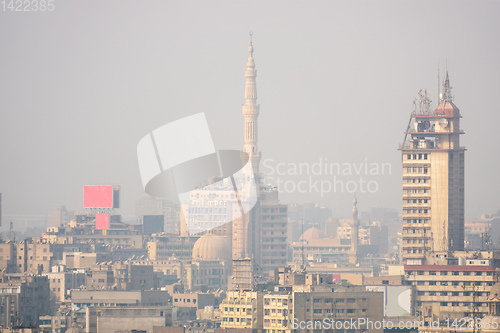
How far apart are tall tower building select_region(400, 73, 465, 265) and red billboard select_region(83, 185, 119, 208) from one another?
6534 centimetres

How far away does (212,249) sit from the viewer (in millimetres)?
188125

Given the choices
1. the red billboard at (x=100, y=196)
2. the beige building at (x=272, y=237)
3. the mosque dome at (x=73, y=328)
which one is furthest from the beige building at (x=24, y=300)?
the beige building at (x=272, y=237)

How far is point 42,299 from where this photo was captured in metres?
129

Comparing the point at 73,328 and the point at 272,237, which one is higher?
the point at 272,237

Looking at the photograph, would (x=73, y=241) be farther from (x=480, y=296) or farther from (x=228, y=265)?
(x=480, y=296)

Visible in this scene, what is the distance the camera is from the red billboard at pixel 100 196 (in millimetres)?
194875

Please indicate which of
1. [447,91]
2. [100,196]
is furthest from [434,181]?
[100,196]

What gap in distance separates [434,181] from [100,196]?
69264mm

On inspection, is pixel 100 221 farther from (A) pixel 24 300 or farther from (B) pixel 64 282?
(A) pixel 24 300

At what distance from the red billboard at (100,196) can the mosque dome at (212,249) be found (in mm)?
12322

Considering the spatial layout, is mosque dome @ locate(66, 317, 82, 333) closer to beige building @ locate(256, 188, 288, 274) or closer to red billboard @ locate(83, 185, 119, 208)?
red billboard @ locate(83, 185, 119, 208)

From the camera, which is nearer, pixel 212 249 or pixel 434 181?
pixel 434 181

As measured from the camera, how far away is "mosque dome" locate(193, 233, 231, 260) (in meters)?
187

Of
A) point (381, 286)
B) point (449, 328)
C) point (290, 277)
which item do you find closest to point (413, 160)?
point (381, 286)
